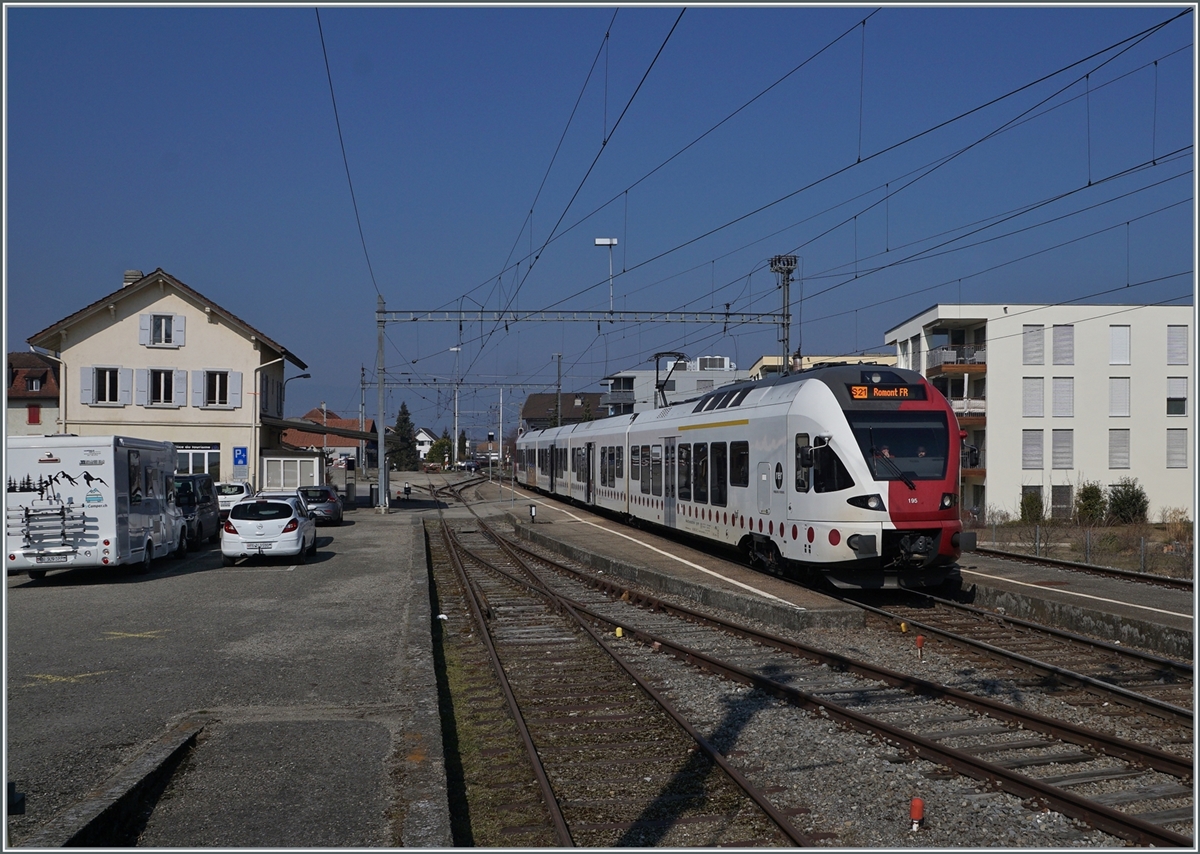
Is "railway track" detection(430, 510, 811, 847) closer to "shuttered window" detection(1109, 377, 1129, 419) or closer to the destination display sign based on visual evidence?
the destination display sign

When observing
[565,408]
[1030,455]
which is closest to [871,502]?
[1030,455]

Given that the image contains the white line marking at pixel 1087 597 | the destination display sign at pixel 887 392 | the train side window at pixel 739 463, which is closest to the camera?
the white line marking at pixel 1087 597

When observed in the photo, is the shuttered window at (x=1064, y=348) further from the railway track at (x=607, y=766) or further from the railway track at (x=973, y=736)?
the railway track at (x=607, y=766)

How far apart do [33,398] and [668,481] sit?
36.0 m

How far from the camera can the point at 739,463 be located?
17.6 meters

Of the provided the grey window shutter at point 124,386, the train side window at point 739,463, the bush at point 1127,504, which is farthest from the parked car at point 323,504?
the bush at point 1127,504

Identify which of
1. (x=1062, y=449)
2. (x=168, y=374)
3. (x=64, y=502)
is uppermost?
(x=168, y=374)

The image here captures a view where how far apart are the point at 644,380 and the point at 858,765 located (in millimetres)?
81818

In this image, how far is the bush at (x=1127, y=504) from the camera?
4019 cm

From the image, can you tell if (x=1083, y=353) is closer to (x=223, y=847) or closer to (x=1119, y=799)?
(x=1119, y=799)

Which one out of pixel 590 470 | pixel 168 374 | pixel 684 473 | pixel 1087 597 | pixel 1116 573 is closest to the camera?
pixel 1087 597

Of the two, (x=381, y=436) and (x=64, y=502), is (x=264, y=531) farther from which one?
(x=381, y=436)

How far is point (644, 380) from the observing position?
291ft

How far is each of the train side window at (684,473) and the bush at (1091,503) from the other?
78.2 feet
